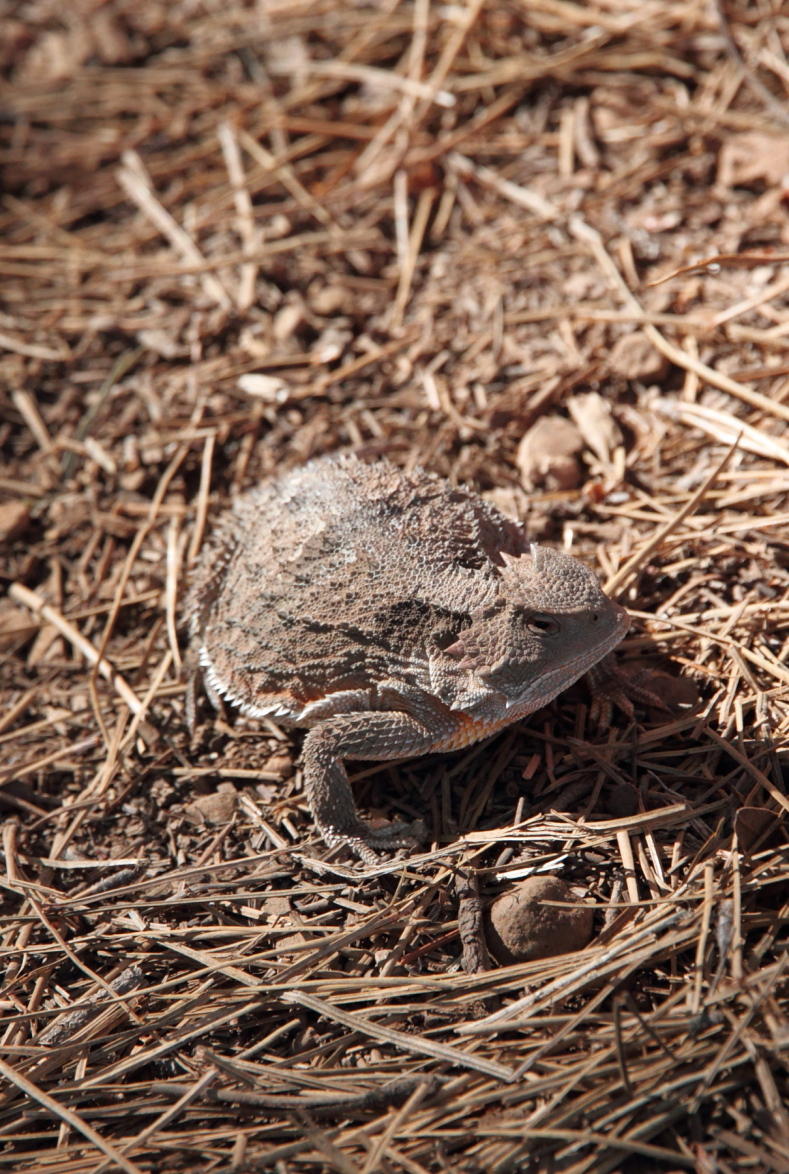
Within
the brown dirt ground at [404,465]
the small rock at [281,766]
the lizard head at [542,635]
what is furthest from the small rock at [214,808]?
the lizard head at [542,635]

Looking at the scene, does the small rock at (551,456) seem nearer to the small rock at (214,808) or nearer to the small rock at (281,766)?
the small rock at (281,766)

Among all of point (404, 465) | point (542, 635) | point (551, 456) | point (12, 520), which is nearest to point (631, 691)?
point (542, 635)

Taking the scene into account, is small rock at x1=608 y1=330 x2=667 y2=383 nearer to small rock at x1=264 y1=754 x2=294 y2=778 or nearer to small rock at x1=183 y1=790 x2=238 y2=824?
small rock at x1=264 y1=754 x2=294 y2=778

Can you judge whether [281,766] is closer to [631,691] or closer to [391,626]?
[391,626]

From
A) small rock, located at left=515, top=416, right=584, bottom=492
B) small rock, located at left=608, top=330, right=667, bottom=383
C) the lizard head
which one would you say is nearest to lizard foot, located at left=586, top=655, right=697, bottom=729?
the lizard head

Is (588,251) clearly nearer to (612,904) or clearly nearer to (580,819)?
(580,819)

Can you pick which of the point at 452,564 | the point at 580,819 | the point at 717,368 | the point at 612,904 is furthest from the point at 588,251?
the point at 612,904
